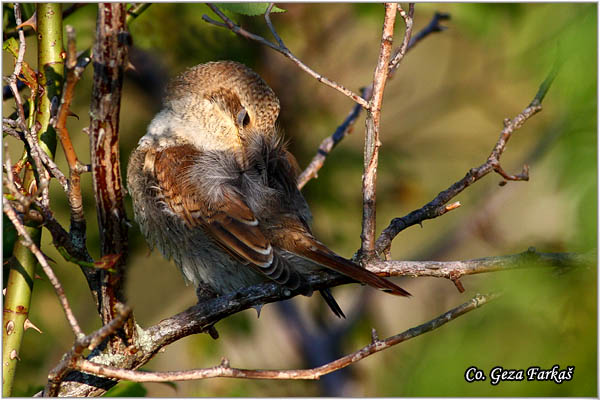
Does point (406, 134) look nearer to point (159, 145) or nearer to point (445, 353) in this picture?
point (159, 145)

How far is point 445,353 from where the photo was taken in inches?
39.4

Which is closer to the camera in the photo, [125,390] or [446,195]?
[125,390]

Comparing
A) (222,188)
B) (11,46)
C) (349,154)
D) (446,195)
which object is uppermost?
(349,154)

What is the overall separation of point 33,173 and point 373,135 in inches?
50.9

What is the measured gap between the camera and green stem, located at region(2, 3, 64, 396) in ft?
7.69

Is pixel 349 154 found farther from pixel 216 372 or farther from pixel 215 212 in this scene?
pixel 216 372

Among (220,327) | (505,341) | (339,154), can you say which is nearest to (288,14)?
(339,154)

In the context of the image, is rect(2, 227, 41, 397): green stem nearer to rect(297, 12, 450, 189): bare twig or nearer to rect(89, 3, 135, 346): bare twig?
rect(89, 3, 135, 346): bare twig

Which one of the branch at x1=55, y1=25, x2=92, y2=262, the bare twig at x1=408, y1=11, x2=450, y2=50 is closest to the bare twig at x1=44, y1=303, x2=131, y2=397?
the branch at x1=55, y1=25, x2=92, y2=262

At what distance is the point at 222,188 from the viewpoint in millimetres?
2984

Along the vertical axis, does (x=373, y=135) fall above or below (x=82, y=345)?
above

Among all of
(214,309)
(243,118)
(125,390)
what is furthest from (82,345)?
(243,118)

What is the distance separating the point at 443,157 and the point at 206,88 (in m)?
2.93

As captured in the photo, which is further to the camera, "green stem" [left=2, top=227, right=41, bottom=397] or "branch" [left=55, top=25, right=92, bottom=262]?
"green stem" [left=2, top=227, right=41, bottom=397]
